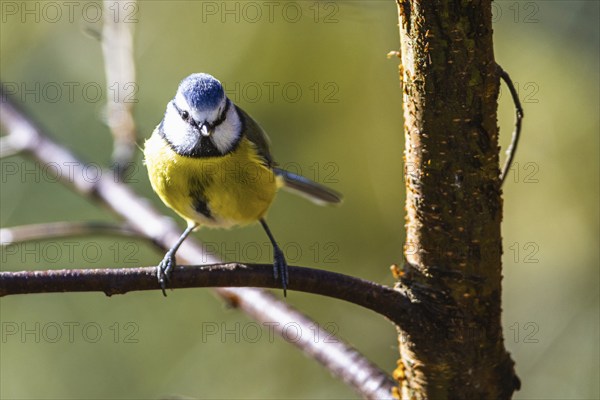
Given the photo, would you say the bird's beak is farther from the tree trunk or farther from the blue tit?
the tree trunk

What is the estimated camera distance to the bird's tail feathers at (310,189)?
213 cm

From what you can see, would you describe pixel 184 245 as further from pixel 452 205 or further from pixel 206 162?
pixel 452 205

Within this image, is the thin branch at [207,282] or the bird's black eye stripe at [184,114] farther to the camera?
the bird's black eye stripe at [184,114]

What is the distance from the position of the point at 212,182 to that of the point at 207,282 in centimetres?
63

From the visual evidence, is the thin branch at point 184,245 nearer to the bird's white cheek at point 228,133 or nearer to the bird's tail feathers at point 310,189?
the bird's white cheek at point 228,133

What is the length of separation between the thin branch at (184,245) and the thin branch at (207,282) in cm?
7

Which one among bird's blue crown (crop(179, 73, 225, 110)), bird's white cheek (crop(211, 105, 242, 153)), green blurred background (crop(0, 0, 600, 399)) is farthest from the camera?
green blurred background (crop(0, 0, 600, 399))

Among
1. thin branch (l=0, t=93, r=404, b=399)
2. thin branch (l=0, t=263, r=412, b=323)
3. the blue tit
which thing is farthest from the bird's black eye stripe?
thin branch (l=0, t=263, r=412, b=323)

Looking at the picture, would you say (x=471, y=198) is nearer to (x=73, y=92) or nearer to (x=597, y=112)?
(x=597, y=112)

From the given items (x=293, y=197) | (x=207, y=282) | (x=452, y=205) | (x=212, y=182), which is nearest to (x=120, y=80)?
(x=212, y=182)

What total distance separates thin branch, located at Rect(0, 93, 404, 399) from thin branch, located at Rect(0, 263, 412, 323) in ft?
0.23

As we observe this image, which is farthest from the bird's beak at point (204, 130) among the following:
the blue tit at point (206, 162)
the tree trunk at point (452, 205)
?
the tree trunk at point (452, 205)

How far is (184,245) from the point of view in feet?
5.75

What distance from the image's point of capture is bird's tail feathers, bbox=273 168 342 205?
2129 millimetres
